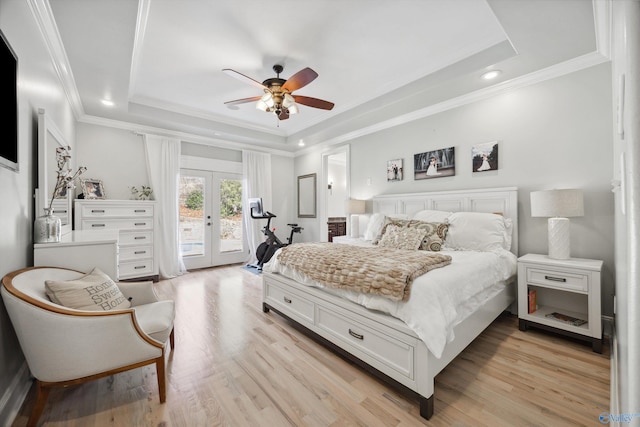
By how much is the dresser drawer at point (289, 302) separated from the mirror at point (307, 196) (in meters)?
3.04

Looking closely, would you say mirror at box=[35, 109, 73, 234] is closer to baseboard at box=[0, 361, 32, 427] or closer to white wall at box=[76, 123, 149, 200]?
baseboard at box=[0, 361, 32, 427]

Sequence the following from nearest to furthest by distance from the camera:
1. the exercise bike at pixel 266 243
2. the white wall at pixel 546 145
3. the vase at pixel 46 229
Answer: the vase at pixel 46 229, the white wall at pixel 546 145, the exercise bike at pixel 266 243

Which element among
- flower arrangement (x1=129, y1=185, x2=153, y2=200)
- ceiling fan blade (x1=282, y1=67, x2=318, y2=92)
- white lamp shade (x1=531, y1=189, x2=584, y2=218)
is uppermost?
ceiling fan blade (x1=282, y1=67, x2=318, y2=92)

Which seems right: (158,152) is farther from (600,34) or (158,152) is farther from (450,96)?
(600,34)

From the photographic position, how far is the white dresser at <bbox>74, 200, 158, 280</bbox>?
376cm

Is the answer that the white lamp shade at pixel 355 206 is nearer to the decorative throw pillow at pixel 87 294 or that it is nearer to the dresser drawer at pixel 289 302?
the dresser drawer at pixel 289 302

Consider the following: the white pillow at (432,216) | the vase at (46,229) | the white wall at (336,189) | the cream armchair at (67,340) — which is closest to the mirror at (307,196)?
the white wall at (336,189)

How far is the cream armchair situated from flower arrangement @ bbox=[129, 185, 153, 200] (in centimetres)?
306

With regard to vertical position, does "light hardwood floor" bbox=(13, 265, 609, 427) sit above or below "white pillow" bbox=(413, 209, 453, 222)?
below

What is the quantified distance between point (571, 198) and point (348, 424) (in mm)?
2645

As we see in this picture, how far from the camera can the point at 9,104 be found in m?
1.57

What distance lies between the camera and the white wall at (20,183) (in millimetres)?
1546

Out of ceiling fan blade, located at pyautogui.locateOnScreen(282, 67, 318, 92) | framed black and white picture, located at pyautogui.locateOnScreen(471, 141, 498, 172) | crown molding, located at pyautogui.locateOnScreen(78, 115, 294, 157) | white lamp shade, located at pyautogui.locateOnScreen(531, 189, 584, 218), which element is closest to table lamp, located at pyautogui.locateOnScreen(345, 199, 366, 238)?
framed black and white picture, located at pyautogui.locateOnScreen(471, 141, 498, 172)

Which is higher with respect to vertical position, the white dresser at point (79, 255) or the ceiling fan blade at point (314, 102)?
the ceiling fan blade at point (314, 102)
